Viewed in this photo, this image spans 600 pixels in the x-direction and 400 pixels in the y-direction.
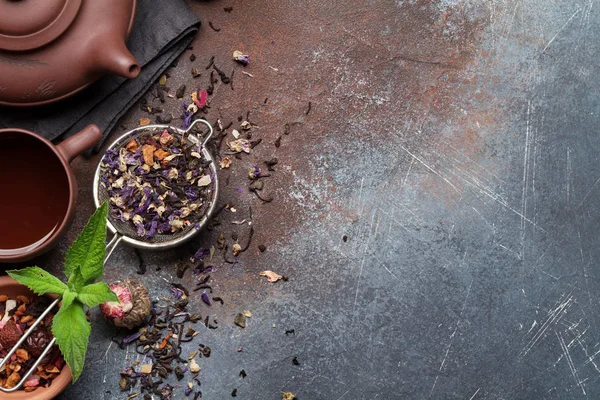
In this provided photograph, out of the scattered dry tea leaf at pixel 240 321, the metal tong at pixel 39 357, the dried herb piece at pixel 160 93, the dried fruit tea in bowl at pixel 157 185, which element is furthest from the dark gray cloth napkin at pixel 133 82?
the scattered dry tea leaf at pixel 240 321

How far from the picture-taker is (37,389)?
168 centimetres

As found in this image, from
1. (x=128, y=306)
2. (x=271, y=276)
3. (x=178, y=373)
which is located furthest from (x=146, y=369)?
(x=271, y=276)

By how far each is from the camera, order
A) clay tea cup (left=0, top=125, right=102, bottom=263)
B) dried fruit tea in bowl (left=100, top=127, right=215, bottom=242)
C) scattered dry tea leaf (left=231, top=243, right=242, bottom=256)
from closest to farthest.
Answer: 1. clay tea cup (left=0, top=125, right=102, bottom=263)
2. dried fruit tea in bowl (left=100, top=127, right=215, bottom=242)
3. scattered dry tea leaf (left=231, top=243, right=242, bottom=256)

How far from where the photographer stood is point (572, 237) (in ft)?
6.37

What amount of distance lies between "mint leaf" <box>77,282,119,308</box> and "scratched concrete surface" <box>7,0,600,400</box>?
0.28 metres

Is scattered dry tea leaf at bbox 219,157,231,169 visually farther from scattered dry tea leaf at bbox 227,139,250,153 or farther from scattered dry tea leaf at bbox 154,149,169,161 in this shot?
scattered dry tea leaf at bbox 154,149,169,161

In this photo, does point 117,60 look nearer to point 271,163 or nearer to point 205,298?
point 271,163

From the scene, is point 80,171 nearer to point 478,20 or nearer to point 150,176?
point 150,176

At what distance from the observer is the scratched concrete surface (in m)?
1.89

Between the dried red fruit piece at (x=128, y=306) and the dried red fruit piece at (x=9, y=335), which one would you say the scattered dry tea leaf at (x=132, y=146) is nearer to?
the dried red fruit piece at (x=128, y=306)

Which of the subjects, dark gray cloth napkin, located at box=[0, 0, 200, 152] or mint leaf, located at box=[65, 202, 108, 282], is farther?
dark gray cloth napkin, located at box=[0, 0, 200, 152]

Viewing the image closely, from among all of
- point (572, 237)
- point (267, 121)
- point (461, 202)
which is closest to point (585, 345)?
point (572, 237)

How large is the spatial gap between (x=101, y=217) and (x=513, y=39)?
116 centimetres

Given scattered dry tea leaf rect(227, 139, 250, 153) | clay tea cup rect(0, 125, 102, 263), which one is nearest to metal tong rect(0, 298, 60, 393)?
clay tea cup rect(0, 125, 102, 263)
